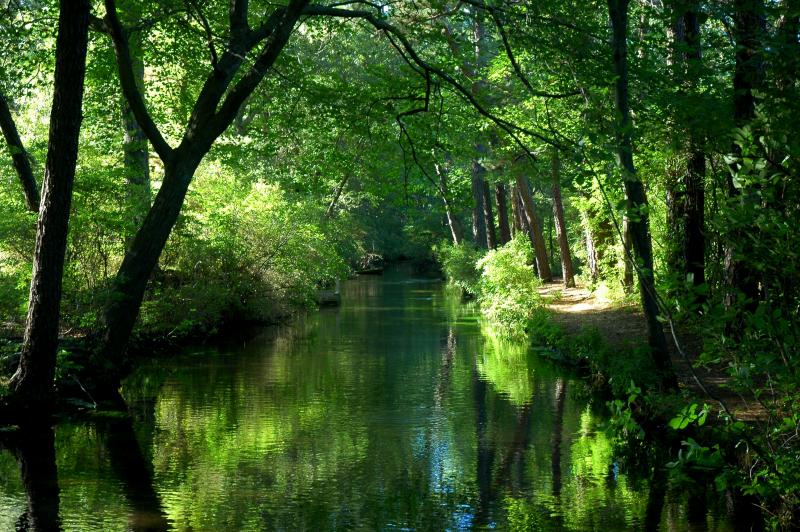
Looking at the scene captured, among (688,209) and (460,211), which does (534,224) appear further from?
(688,209)

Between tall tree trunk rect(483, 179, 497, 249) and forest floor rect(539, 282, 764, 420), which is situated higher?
tall tree trunk rect(483, 179, 497, 249)

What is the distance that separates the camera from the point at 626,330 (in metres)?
16.1

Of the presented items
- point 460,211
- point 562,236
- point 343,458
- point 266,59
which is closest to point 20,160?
point 266,59

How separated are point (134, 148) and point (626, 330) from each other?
9.34 m

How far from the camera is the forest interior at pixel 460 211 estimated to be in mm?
5719

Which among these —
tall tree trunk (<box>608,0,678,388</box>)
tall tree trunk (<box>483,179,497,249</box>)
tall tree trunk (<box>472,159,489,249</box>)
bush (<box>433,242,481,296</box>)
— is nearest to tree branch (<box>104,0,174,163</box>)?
tall tree trunk (<box>608,0,678,388</box>)

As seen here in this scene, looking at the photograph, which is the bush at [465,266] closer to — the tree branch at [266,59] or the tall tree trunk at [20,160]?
the tall tree trunk at [20,160]

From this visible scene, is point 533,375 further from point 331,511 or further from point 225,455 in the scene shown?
point 331,511

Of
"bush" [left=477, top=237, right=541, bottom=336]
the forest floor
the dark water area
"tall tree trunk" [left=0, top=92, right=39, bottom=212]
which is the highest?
"tall tree trunk" [left=0, top=92, right=39, bottom=212]

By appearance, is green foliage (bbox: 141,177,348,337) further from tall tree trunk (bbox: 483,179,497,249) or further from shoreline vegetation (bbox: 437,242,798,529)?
tall tree trunk (bbox: 483,179,497,249)

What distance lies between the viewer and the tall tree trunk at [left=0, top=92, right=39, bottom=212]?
1461cm

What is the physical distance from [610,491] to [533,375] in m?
6.56

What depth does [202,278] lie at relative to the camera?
1989cm

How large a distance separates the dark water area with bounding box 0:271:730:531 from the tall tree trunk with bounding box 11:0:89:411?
796 mm
